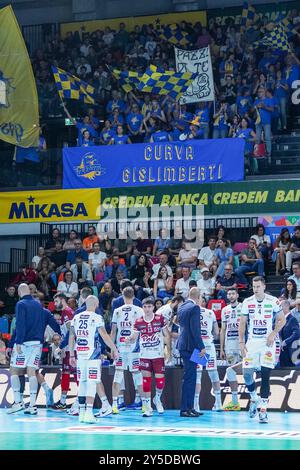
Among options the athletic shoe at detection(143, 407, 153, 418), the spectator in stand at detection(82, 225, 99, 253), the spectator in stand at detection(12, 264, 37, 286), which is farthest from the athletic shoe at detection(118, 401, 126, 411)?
the spectator in stand at detection(82, 225, 99, 253)

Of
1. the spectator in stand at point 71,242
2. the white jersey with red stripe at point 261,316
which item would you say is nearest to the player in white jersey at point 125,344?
the white jersey with red stripe at point 261,316

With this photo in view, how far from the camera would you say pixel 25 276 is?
93.3 feet

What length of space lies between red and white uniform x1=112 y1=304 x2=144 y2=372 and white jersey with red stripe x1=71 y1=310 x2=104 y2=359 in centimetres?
126

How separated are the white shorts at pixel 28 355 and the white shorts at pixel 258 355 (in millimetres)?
4125

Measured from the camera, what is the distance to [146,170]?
29.5 m

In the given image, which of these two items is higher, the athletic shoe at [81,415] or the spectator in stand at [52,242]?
the spectator in stand at [52,242]

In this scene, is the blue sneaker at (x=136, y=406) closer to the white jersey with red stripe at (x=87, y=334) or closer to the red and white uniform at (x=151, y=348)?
the red and white uniform at (x=151, y=348)

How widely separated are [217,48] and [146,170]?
6.34 metres

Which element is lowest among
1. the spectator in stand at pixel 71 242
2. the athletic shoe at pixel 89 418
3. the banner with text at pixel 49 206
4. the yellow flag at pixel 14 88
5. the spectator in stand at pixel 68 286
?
the athletic shoe at pixel 89 418

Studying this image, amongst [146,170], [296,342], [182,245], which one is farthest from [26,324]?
[146,170]

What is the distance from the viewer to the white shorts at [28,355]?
18.7 metres

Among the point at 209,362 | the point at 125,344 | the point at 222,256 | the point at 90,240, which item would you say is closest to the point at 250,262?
the point at 222,256

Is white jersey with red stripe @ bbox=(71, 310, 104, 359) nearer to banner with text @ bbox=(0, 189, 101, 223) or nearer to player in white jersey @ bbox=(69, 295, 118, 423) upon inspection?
player in white jersey @ bbox=(69, 295, 118, 423)

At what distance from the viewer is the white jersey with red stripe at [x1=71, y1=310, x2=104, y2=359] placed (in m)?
17.3
